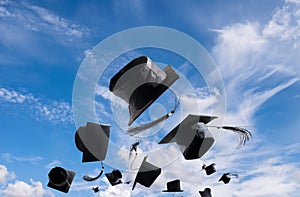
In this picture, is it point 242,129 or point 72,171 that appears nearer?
point 72,171

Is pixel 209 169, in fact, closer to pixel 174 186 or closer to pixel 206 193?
pixel 206 193

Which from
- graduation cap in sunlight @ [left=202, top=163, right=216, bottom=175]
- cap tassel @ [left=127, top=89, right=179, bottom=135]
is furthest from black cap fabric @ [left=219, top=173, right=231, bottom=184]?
cap tassel @ [left=127, top=89, right=179, bottom=135]

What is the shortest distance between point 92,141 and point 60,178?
3.11 feet

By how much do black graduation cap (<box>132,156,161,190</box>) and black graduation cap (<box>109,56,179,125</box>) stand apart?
1.08 metres

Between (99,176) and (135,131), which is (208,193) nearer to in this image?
(135,131)

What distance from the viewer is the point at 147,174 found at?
6.36m

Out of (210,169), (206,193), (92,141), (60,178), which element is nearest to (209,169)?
(210,169)

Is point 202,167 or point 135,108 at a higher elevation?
point 135,108

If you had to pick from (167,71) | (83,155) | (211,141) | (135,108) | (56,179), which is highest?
(167,71)

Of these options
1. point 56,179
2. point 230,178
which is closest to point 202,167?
point 230,178

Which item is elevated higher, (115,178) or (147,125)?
(147,125)

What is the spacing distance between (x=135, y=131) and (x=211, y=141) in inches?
69.3

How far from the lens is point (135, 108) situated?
21.6 ft

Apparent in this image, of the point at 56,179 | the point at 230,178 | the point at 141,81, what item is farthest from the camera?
the point at 230,178
